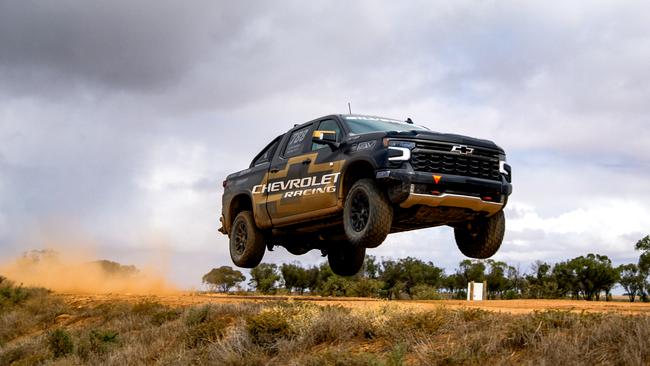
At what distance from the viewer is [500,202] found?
1180cm

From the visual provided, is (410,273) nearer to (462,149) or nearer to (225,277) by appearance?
(225,277)

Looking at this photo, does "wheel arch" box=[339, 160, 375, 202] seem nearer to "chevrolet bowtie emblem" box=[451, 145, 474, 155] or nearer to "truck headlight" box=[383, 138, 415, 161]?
"truck headlight" box=[383, 138, 415, 161]

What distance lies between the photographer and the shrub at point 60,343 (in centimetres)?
1333

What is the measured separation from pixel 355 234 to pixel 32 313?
1055 centimetres

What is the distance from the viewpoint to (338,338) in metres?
8.92

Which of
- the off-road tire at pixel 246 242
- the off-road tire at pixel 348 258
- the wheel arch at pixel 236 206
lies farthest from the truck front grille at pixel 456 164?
the wheel arch at pixel 236 206

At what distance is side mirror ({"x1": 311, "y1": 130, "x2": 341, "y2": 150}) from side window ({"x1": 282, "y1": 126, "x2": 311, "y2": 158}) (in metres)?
1.46

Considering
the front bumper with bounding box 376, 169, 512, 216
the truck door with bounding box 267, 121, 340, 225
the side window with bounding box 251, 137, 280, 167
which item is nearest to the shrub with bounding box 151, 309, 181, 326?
the truck door with bounding box 267, 121, 340, 225

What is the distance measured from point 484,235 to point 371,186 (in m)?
2.30

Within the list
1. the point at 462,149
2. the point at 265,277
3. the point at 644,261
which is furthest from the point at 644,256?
the point at 462,149

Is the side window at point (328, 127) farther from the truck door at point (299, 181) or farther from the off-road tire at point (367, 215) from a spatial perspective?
the off-road tire at point (367, 215)

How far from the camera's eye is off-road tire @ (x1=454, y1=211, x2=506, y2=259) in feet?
40.5

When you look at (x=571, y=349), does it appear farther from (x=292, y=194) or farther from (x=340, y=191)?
(x=292, y=194)

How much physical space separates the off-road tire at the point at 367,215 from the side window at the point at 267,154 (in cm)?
316
